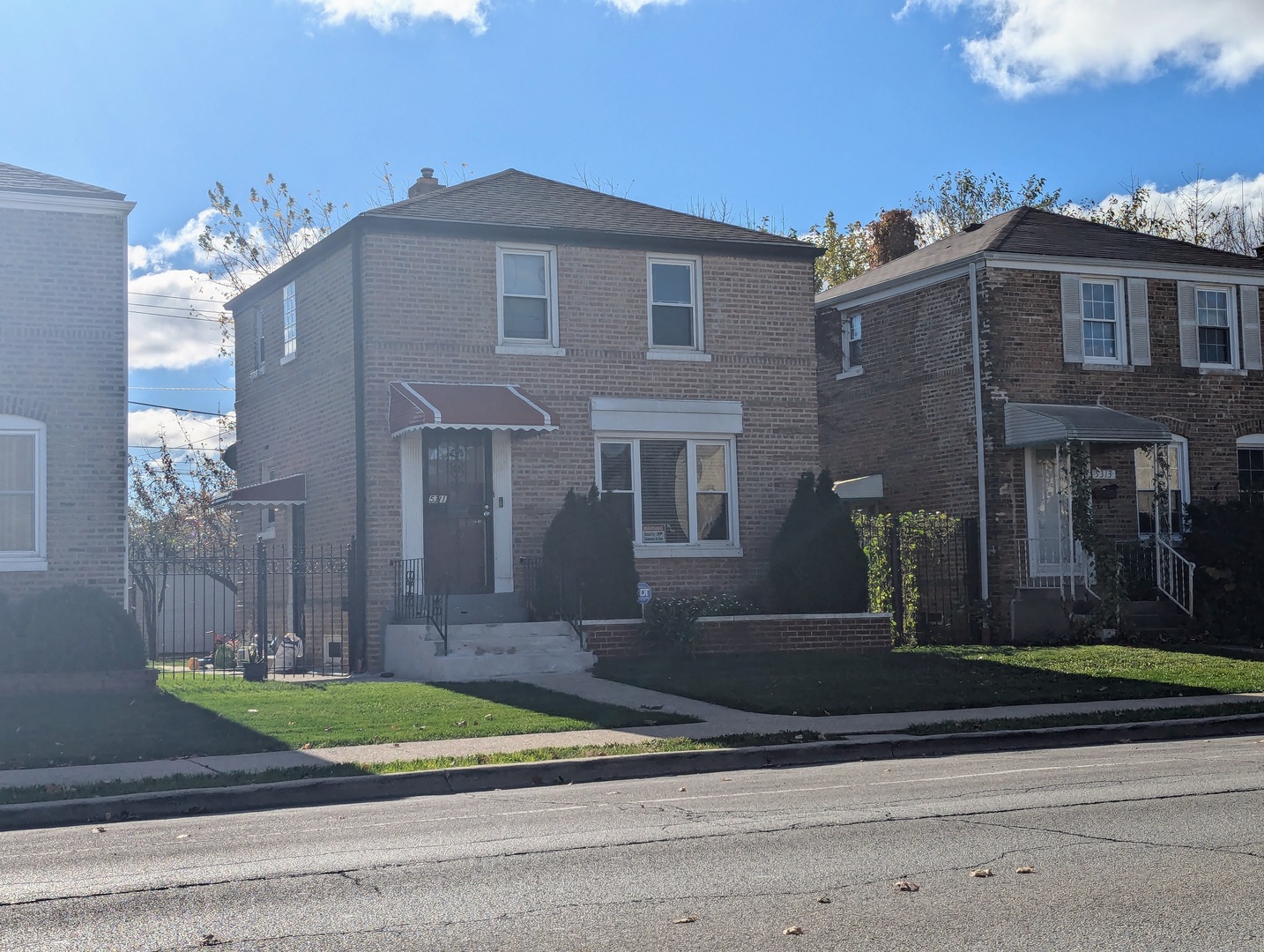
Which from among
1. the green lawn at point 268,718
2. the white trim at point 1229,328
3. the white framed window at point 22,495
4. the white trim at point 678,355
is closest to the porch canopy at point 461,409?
the white trim at point 678,355

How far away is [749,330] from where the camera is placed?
23094 mm

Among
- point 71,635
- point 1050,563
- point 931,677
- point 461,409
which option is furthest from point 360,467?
point 1050,563

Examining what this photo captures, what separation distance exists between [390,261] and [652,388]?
14.7 feet

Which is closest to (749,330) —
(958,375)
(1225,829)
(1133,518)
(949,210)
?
(958,375)

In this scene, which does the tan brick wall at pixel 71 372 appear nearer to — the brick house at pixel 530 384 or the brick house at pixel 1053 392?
the brick house at pixel 530 384

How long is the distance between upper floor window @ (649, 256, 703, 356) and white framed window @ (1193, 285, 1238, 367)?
405 inches

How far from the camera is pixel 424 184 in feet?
80.1

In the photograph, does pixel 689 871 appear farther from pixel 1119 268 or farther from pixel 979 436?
pixel 1119 268

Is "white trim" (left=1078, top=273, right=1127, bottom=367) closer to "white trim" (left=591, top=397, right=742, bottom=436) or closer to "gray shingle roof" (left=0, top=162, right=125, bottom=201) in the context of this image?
"white trim" (left=591, top=397, right=742, bottom=436)

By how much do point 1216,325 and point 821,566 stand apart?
1088cm

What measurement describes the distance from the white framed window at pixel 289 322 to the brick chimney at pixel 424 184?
2603mm

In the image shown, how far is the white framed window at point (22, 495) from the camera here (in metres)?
17.6

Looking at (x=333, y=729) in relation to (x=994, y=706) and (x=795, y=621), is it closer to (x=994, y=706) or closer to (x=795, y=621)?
(x=994, y=706)

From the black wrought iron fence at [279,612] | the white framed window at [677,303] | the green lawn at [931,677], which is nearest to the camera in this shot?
the green lawn at [931,677]
